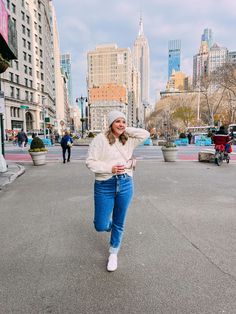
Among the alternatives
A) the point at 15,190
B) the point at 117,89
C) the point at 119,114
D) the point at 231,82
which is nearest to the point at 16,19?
the point at 231,82

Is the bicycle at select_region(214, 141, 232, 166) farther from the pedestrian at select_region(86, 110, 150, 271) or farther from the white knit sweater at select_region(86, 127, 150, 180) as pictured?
the white knit sweater at select_region(86, 127, 150, 180)

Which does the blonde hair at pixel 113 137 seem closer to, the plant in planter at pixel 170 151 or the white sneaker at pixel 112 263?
→ the white sneaker at pixel 112 263

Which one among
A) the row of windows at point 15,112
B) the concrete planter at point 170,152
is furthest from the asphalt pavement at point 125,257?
the row of windows at point 15,112

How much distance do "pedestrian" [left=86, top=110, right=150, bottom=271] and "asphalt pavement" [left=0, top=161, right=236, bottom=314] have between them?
405 millimetres

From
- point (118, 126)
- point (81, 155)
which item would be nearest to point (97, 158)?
point (118, 126)

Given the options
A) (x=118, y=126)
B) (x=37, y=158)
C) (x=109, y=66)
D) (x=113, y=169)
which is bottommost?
(x=37, y=158)

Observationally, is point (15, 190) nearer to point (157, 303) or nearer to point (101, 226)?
point (101, 226)

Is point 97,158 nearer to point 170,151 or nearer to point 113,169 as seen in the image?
point 113,169

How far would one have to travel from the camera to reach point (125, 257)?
3.06m

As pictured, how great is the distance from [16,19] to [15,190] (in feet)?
171

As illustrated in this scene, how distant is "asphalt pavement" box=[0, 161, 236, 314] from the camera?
7.41 feet

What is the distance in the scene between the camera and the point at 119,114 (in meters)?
2.65

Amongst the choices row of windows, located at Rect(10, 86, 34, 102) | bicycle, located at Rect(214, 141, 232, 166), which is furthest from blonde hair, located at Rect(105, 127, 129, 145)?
row of windows, located at Rect(10, 86, 34, 102)

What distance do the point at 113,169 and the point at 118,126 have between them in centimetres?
49
